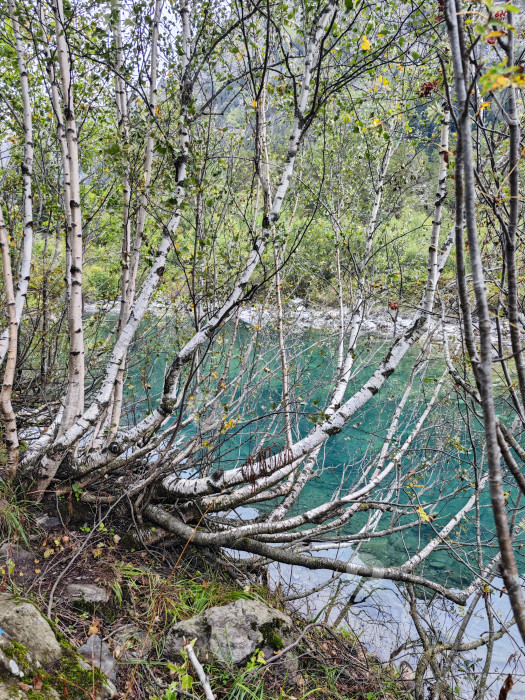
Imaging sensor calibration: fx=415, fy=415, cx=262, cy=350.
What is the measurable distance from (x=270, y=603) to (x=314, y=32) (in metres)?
4.60

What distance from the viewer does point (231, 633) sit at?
2760mm

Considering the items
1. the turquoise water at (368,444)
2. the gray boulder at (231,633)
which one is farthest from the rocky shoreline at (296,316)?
the gray boulder at (231,633)

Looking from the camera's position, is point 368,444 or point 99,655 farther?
point 368,444

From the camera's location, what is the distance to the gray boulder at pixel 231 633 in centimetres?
262

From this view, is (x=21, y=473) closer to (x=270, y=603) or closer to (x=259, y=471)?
(x=259, y=471)

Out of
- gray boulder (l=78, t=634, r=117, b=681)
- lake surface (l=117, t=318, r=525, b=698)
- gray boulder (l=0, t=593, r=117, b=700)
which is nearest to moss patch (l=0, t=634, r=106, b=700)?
gray boulder (l=0, t=593, r=117, b=700)

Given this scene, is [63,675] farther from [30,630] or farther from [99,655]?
[99,655]

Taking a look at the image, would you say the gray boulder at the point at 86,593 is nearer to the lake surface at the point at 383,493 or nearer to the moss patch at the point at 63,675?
the moss patch at the point at 63,675

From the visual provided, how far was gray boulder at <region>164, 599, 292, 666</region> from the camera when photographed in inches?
103

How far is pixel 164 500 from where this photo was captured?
3721 mm

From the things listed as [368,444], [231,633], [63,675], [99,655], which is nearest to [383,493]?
[368,444]

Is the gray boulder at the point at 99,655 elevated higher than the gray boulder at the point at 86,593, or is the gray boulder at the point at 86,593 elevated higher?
the gray boulder at the point at 86,593

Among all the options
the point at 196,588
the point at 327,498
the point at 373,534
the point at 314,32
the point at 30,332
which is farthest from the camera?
the point at 327,498

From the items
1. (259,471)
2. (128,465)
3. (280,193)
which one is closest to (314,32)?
(280,193)
